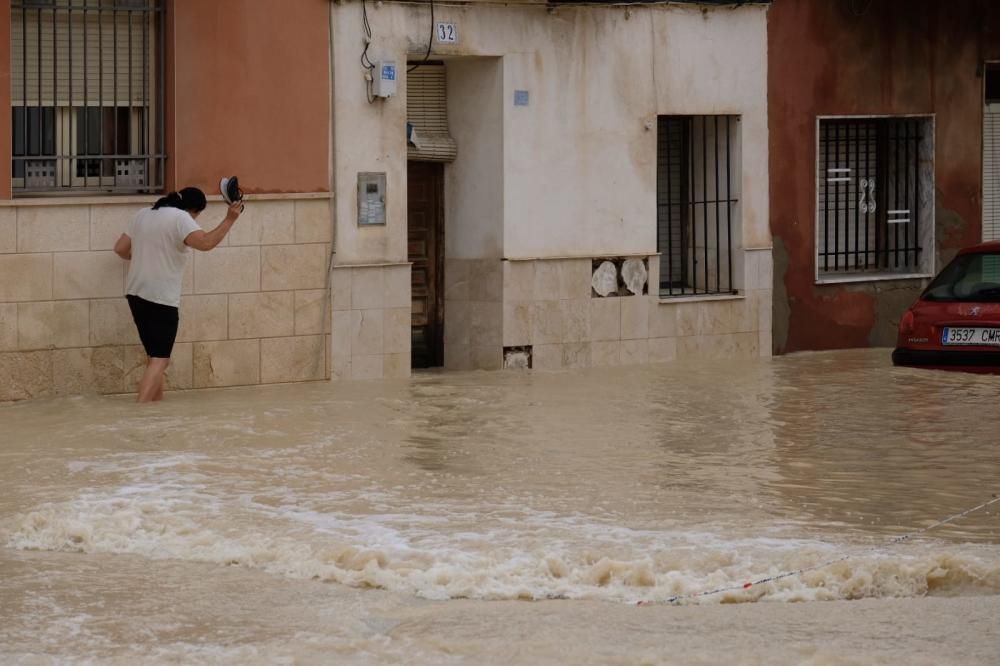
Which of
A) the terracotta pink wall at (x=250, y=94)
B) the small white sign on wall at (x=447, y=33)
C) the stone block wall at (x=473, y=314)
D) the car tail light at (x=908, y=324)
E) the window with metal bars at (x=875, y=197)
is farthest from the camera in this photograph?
the window with metal bars at (x=875, y=197)

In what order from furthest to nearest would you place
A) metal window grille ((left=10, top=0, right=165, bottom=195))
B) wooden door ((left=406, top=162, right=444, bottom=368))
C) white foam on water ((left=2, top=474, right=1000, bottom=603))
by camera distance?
wooden door ((left=406, top=162, right=444, bottom=368)) → metal window grille ((left=10, top=0, right=165, bottom=195)) → white foam on water ((left=2, top=474, right=1000, bottom=603))

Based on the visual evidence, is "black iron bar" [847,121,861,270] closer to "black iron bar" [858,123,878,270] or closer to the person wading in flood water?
"black iron bar" [858,123,878,270]

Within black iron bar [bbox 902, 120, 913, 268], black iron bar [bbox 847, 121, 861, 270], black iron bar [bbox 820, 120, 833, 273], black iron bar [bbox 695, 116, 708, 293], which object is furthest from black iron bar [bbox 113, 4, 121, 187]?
black iron bar [bbox 902, 120, 913, 268]

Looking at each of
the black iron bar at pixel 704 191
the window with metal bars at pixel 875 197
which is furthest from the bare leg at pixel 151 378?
the window with metal bars at pixel 875 197

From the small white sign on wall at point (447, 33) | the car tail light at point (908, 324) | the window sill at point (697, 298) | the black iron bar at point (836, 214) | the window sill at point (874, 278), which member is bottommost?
the car tail light at point (908, 324)

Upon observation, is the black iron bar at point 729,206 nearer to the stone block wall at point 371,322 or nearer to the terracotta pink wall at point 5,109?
the stone block wall at point 371,322

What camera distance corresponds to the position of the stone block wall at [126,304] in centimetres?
1447

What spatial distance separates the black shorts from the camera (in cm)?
1434

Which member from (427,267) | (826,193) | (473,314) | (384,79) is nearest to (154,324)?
(384,79)

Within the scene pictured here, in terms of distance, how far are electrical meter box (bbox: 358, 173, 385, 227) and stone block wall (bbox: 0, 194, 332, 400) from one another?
348 mm

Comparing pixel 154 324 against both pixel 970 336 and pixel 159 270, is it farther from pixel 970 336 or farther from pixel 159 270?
pixel 970 336

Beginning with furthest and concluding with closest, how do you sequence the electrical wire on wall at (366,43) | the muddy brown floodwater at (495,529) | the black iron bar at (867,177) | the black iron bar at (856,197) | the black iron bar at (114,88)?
1. the black iron bar at (867,177)
2. the black iron bar at (856,197)
3. the electrical wire on wall at (366,43)
4. the black iron bar at (114,88)
5. the muddy brown floodwater at (495,529)

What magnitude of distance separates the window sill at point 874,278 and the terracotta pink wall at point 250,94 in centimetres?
571

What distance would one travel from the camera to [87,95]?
593 inches
